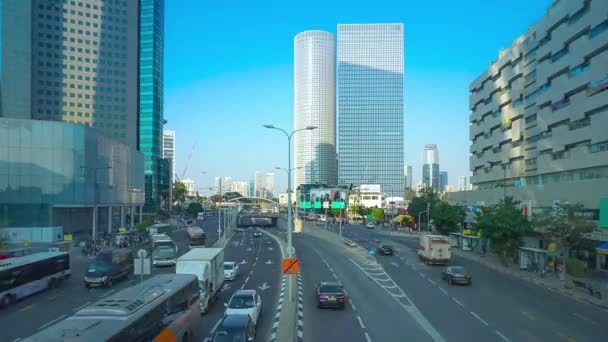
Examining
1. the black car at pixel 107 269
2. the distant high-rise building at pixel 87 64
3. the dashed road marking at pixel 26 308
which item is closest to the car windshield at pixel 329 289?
the black car at pixel 107 269

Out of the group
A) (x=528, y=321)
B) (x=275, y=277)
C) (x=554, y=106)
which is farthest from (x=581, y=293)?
(x=554, y=106)

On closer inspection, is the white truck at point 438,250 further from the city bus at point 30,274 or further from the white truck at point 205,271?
the city bus at point 30,274

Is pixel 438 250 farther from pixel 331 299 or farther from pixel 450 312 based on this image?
pixel 331 299

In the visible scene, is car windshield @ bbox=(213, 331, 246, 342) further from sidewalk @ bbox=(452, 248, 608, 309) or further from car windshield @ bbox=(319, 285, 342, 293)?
sidewalk @ bbox=(452, 248, 608, 309)

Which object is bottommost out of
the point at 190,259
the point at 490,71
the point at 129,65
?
the point at 190,259

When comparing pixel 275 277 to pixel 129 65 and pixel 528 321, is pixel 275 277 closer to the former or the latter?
pixel 528 321

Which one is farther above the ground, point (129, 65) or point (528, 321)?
point (129, 65)
